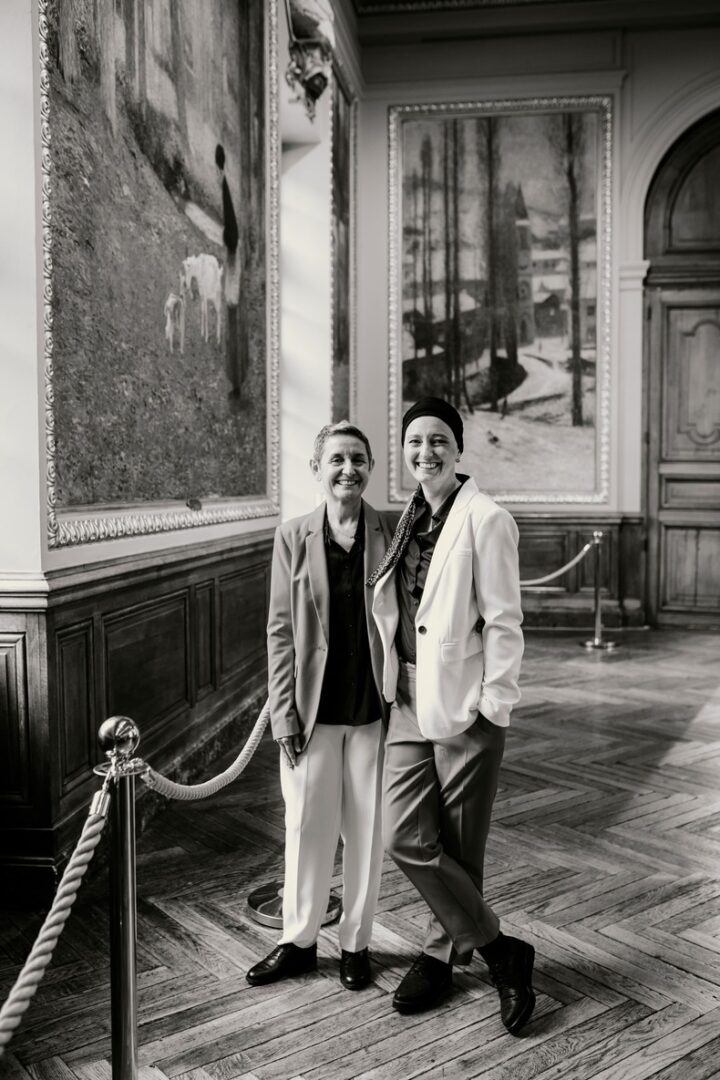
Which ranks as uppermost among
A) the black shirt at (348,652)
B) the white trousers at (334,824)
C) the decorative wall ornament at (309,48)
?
the decorative wall ornament at (309,48)

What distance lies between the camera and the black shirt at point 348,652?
3.07m

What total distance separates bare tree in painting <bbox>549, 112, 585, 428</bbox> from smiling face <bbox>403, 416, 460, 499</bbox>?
7.73 metres

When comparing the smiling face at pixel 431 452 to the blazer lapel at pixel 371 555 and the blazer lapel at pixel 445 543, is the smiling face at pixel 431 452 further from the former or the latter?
the blazer lapel at pixel 371 555

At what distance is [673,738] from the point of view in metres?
6.15

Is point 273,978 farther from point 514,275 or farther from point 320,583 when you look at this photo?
point 514,275

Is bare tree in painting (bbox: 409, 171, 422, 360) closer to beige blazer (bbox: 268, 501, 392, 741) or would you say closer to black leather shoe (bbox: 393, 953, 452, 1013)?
beige blazer (bbox: 268, 501, 392, 741)

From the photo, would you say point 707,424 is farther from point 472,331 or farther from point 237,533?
point 237,533

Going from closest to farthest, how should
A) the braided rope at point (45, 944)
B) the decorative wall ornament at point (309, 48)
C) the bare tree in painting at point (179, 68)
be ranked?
the braided rope at point (45, 944)
the bare tree in painting at point (179, 68)
the decorative wall ornament at point (309, 48)

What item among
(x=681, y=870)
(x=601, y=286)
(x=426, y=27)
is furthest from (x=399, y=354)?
(x=681, y=870)

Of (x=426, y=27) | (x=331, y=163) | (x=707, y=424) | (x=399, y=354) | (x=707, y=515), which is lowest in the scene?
(x=707, y=515)

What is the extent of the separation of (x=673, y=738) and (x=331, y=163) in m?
5.56

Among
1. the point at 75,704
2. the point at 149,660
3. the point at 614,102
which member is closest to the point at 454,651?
the point at 75,704

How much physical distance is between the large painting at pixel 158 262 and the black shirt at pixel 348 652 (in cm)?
125

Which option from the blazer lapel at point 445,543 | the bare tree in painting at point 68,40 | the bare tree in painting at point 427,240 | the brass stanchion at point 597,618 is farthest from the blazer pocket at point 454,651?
the bare tree in painting at point 427,240
